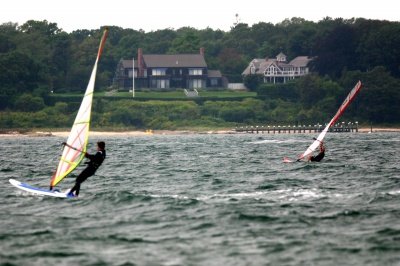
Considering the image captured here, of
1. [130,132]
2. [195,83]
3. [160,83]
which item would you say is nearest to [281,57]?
[195,83]

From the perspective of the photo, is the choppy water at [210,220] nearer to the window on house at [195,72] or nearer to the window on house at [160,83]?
the window on house at [160,83]

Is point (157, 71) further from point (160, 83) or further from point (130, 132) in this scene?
point (130, 132)

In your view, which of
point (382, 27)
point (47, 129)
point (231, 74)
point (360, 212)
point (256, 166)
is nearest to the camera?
point (360, 212)

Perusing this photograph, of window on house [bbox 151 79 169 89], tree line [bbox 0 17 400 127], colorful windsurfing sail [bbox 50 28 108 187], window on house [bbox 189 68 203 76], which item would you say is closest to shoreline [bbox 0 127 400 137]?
tree line [bbox 0 17 400 127]

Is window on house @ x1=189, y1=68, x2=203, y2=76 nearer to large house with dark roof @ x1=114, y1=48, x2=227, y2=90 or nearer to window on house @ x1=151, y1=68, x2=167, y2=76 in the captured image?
large house with dark roof @ x1=114, y1=48, x2=227, y2=90

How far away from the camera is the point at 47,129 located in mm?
135125

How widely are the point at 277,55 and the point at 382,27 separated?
35.2 meters

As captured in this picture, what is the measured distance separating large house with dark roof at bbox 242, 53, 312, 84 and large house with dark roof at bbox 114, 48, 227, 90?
9.34 meters

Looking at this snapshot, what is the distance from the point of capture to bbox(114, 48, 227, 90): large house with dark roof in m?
176

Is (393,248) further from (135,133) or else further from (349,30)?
(349,30)

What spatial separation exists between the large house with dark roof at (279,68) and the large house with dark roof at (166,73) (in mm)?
9343

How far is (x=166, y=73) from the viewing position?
17800cm

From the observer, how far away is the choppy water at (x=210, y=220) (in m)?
22.8

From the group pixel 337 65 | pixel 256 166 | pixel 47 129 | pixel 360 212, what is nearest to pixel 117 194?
pixel 360 212
